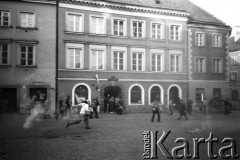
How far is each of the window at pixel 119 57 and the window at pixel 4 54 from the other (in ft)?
30.0

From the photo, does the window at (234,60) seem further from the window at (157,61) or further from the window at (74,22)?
the window at (74,22)

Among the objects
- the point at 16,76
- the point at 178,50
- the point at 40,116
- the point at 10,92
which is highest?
the point at 178,50

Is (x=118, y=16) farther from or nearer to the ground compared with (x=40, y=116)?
farther from the ground

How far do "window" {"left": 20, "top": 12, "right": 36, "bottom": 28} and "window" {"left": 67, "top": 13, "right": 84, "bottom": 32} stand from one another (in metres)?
3.10

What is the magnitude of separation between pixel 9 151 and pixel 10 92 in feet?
42.2

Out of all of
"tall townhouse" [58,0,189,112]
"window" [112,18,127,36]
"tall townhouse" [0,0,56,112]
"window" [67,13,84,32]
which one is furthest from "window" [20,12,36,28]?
"window" [112,18,127,36]

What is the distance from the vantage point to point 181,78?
17781mm

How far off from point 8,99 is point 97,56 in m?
8.53

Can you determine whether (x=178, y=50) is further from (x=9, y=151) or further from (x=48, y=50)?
(x=9, y=151)

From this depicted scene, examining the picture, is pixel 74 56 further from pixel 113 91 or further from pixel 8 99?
pixel 8 99

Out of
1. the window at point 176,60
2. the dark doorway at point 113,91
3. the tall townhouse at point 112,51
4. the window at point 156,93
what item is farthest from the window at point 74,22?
the window at point 176,60

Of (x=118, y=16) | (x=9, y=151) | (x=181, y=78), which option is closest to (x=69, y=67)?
(x=118, y=16)

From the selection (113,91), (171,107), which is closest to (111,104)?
(113,91)

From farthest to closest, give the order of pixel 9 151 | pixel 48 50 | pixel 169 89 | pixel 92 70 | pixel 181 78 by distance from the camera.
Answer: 1. pixel 92 70
2. pixel 48 50
3. pixel 169 89
4. pixel 181 78
5. pixel 9 151
